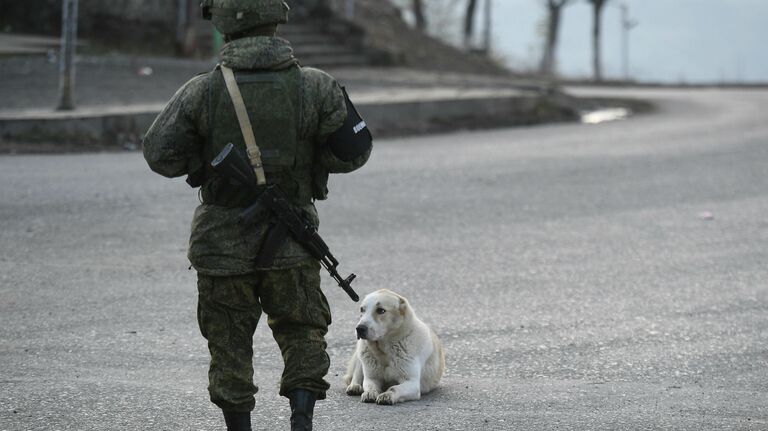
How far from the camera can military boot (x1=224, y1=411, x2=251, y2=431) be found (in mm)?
5086

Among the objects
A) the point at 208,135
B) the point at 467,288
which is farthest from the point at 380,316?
the point at 467,288

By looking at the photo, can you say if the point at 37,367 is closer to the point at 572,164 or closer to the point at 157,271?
the point at 157,271

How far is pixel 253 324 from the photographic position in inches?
202

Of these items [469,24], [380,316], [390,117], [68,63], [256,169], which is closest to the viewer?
[256,169]

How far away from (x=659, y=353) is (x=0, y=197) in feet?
22.2

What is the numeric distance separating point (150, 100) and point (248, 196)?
13.1m

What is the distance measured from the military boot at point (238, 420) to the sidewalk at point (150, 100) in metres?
10.6

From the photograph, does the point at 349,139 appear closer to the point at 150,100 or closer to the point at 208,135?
the point at 208,135

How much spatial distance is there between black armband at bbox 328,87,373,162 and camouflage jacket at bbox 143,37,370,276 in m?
0.04

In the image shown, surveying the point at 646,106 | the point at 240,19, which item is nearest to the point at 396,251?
the point at 240,19

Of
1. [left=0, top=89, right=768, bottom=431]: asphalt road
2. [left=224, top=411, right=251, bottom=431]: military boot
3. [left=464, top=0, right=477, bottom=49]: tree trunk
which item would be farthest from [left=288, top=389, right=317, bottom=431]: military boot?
[left=464, top=0, right=477, bottom=49]: tree trunk

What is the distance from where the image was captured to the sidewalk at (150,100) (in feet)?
50.6

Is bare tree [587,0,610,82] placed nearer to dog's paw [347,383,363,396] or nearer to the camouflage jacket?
dog's paw [347,383,363,396]

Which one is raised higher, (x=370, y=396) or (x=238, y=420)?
(x=238, y=420)
